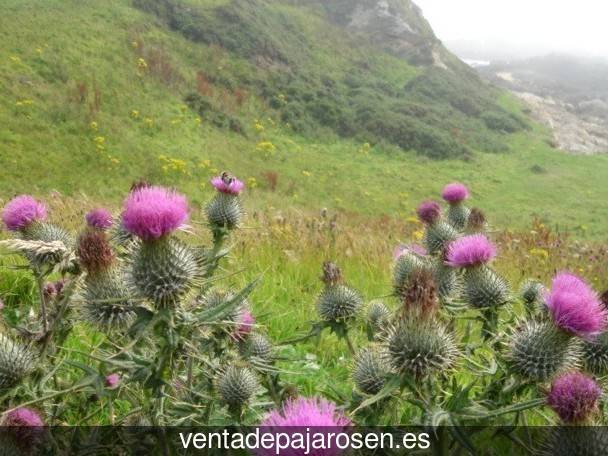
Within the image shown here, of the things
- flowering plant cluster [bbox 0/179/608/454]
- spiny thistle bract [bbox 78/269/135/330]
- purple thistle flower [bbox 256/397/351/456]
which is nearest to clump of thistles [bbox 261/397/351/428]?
purple thistle flower [bbox 256/397/351/456]

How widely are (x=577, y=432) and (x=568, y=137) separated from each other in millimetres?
47719

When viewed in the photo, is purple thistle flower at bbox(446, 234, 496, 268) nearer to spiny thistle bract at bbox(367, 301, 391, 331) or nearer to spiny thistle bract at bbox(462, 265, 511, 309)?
spiny thistle bract at bbox(462, 265, 511, 309)

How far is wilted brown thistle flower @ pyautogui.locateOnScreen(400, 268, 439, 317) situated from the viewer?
2.04m

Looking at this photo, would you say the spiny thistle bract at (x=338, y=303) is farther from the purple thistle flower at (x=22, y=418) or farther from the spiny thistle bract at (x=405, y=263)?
the purple thistle flower at (x=22, y=418)

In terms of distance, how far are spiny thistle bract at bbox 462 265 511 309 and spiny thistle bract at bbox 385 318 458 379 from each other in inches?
27.4

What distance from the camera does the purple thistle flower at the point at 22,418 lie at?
6.11 ft

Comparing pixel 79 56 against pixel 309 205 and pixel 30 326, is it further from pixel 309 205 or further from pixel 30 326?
pixel 30 326

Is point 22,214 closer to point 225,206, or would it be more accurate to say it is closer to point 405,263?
point 225,206

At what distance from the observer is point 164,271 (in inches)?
82.4

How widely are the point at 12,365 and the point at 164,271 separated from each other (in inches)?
24.9

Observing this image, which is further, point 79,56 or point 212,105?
point 212,105

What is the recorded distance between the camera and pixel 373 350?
94.8 inches

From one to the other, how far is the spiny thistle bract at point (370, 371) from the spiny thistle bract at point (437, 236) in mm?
1664

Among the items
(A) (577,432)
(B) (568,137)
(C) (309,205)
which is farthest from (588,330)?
(B) (568,137)
